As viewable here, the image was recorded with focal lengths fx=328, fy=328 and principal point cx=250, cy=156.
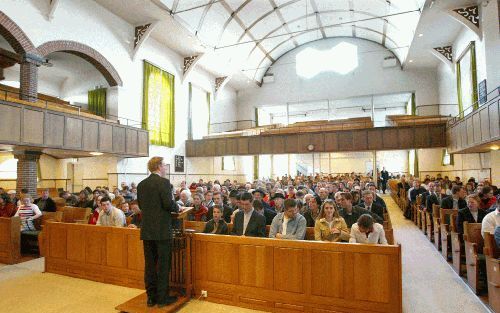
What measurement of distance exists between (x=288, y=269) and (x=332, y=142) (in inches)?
482

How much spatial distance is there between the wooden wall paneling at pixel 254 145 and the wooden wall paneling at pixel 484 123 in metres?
9.44

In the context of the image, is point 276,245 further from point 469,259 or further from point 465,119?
point 465,119

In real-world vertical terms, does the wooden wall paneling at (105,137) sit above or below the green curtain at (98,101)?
below

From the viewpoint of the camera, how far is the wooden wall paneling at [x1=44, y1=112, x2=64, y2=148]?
370 inches

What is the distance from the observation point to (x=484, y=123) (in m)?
8.53

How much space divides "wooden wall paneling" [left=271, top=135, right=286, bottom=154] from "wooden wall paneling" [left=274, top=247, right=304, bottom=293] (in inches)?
493

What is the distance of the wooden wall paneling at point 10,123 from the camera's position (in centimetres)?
814

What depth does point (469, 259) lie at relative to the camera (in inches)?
163

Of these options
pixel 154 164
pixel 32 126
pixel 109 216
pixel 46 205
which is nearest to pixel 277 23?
pixel 32 126

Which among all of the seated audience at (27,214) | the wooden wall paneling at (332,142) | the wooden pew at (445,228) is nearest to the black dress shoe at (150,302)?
the seated audience at (27,214)

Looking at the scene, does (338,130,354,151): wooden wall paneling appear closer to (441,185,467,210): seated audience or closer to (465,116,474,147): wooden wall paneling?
(465,116,474,147): wooden wall paneling

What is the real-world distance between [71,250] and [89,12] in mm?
9928

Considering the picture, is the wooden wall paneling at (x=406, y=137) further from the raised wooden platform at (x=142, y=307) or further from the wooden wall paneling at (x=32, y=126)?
the wooden wall paneling at (x=32, y=126)

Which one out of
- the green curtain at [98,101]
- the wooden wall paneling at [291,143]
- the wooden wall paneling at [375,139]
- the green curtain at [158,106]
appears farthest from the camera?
the wooden wall paneling at [291,143]
